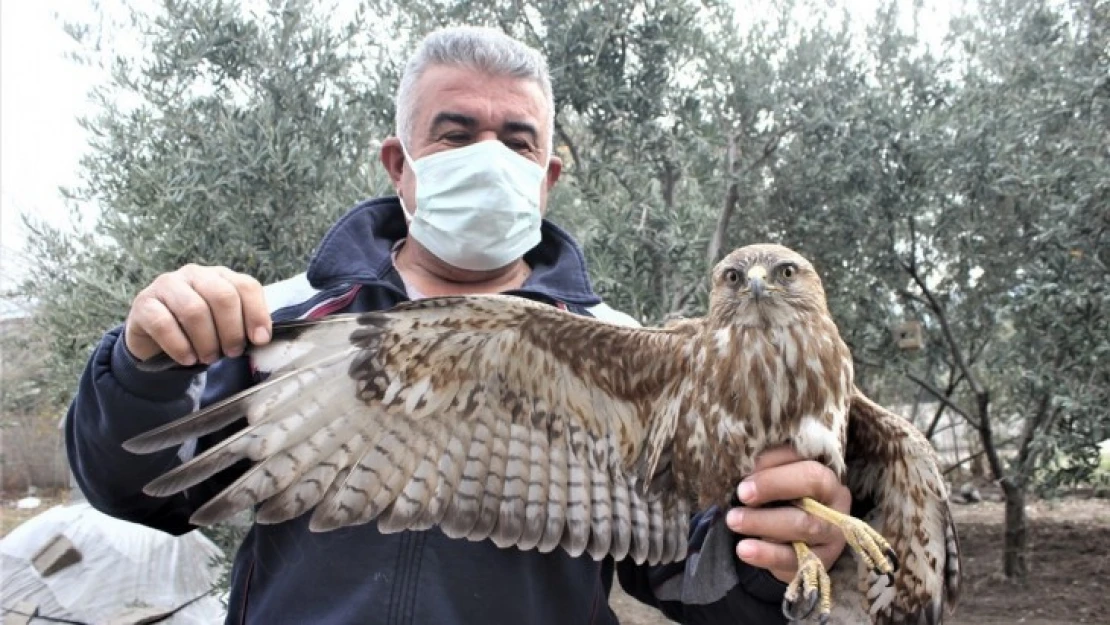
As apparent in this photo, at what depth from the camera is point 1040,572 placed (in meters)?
9.55

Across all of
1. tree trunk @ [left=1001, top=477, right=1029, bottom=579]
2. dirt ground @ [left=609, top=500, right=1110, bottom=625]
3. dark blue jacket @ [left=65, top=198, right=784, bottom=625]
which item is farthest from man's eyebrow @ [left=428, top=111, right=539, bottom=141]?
tree trunk @ [left=1001, top=477, right=1029, bottom=579]

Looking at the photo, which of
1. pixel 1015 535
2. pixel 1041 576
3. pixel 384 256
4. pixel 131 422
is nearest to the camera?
pixel 131 422

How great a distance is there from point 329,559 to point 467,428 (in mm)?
537

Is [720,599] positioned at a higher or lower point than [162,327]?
lower

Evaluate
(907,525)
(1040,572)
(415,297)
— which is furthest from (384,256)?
(1040,572)

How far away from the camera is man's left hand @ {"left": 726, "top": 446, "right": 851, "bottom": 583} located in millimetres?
2254

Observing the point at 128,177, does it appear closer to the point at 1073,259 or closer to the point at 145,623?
the point at 145,623

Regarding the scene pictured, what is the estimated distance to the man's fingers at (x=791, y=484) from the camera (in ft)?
7.37

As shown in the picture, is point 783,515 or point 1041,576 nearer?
point 783,515

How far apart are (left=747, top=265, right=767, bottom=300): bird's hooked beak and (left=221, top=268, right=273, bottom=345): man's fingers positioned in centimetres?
140

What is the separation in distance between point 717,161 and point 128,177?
15.1ft

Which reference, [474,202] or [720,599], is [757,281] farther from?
[474,202]

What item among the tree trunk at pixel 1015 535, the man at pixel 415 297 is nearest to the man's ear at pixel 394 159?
the man at pixel 415 297

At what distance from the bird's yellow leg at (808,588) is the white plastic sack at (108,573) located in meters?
5.52
